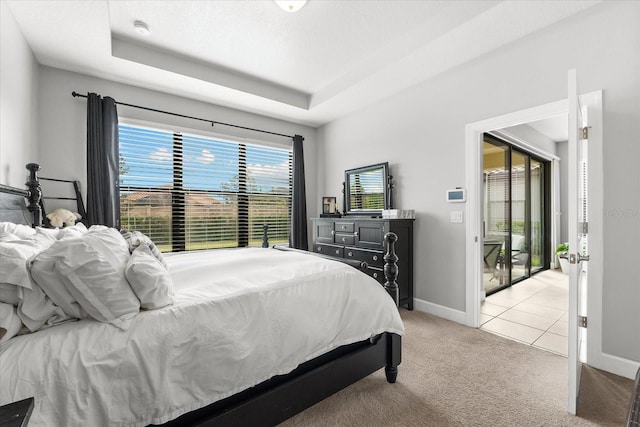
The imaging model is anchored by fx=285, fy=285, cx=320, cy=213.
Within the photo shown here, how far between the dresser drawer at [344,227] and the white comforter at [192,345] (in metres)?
1.85

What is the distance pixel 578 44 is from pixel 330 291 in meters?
2.69

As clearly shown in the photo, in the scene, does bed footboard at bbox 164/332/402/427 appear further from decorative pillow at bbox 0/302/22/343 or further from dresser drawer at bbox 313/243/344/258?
dresser drawer at bbox 313/243/344/258

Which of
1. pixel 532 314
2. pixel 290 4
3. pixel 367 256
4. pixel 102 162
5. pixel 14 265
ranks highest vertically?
pixel 290 4

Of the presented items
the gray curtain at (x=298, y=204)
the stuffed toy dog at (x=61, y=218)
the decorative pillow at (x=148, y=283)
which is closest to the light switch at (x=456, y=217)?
the gray curtain at (x=298, y=204)

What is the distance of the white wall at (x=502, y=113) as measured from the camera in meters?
2.00

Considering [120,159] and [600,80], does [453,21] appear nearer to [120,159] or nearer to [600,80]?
[600,80]

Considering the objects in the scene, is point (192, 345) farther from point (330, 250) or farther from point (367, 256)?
point (330, 250)

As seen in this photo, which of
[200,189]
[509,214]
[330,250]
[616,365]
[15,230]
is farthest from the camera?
[509,214]

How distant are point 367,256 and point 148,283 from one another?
2587mm

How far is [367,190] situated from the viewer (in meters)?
3.99

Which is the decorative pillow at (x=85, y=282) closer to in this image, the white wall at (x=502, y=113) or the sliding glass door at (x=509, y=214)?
the white wall at (x=502, y=113)

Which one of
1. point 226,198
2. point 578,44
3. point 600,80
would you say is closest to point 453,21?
point 578,44

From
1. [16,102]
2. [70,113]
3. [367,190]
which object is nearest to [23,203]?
[16,102]

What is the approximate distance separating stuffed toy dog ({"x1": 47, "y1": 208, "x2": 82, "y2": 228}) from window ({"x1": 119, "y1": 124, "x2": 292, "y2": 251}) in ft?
2.01
